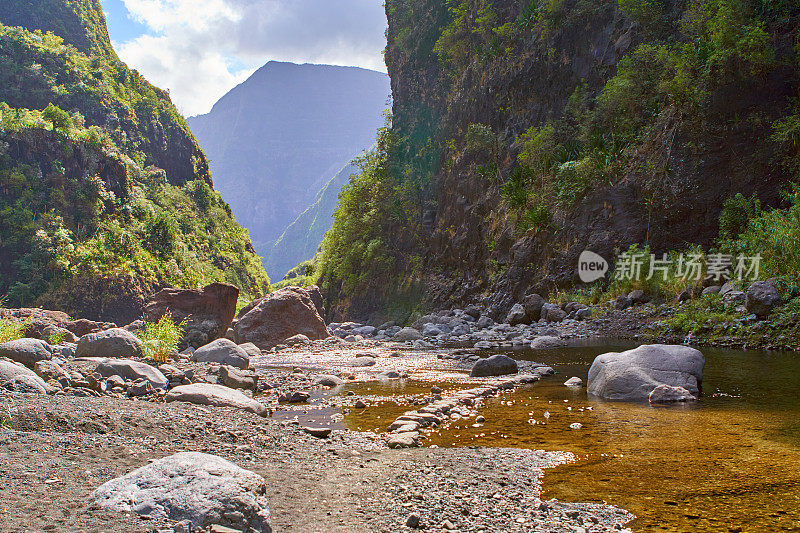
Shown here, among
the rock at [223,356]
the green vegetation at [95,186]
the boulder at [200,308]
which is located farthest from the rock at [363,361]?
the green vegetation at [95,186]

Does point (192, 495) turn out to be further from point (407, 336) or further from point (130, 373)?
point (407, 336)

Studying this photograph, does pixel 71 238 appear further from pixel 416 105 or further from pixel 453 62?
pixel 453 62

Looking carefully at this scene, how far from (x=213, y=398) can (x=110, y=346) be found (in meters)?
5.82

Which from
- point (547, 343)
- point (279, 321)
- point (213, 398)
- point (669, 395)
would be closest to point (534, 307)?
point (547, 343)

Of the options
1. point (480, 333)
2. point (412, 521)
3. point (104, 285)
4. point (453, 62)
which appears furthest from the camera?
point (104, 285)

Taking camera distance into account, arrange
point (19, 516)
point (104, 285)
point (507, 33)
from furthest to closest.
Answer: point (104, 285) → point (507, 33) → point (19, 516)

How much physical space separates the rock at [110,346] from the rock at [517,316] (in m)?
12.5

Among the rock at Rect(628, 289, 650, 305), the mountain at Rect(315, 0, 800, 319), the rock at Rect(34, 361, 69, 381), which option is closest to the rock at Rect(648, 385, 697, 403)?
the mountain at Rect(315, 0, 800, 319)

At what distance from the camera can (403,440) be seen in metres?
4.91

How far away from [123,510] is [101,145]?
48.0 m

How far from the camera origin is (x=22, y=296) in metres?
33.1

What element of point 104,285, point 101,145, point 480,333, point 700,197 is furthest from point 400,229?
point 101,145

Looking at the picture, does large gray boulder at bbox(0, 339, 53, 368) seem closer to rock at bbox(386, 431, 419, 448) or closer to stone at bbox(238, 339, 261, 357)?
stone at bbox(238, 339, 261, 357)

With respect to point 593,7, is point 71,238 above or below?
below
